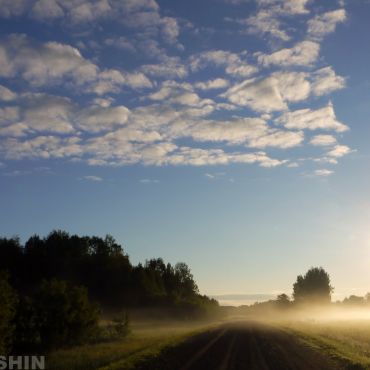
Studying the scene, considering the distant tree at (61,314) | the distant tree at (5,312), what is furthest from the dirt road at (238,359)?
the distant tree at (61,314)

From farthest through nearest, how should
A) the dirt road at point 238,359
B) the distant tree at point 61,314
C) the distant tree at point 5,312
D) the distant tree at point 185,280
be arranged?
the distant tree at point 185,280 → the distant tree at point 61,314 → the distant tree at point 5,312 → the dirt road at point 238,359

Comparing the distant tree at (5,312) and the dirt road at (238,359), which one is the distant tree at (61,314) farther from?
the dirt road at (238,359)

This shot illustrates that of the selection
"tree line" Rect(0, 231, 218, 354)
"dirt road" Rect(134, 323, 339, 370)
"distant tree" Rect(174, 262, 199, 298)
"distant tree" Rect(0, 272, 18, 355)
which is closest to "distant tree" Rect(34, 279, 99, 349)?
"tree line" Rect(0, 231, 218, 354)

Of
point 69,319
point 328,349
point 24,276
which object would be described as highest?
point 24,276

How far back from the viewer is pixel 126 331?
55.1 meters

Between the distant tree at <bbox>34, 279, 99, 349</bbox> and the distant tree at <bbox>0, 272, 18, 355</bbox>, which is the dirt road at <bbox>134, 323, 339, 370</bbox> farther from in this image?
the distant tree at <bbox>34, 279, 99, 349</bbox>

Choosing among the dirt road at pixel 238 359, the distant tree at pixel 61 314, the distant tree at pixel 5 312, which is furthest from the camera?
the distant tree at pixel 61 314

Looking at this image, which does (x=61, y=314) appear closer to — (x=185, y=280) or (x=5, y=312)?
(x=5, y=312)

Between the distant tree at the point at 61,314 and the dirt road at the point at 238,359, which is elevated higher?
the distant tree at the point at 61,314

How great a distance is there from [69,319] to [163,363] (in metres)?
15.5

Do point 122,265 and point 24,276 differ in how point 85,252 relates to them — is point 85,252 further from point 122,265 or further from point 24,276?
point 24,276

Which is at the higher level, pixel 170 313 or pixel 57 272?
pixel 57 272

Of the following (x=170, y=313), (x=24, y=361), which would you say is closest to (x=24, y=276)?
(x=170, y=313)

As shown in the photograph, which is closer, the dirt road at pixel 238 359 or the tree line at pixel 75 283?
the dirt road at pixel 238 359
